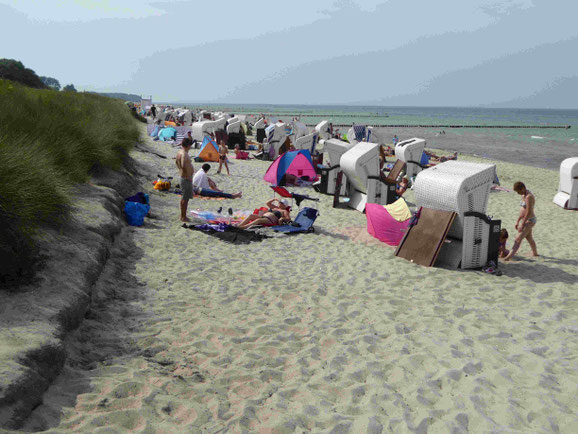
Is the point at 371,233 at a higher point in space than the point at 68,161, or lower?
lower

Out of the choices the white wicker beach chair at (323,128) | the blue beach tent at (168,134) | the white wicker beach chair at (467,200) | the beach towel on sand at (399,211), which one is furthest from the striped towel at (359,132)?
the white wicker beach chair at (467,200)

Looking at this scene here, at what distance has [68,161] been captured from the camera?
25.9 feet

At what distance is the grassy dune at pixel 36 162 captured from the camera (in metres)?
4.24

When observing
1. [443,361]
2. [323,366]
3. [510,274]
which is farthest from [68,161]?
[510,274]

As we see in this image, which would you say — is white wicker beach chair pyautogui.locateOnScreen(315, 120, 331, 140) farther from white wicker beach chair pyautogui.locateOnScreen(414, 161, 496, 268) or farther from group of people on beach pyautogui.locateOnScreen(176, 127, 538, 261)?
white wicker beach chair pyautogui.locateOnScreen(414, 161, 496, 268)

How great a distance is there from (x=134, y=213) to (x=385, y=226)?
4.62 metres

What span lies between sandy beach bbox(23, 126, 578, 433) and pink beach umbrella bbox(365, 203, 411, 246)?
0.60 metres

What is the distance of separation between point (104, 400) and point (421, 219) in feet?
18.0

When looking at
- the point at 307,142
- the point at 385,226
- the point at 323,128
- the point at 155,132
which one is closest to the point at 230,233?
the point at 385,226

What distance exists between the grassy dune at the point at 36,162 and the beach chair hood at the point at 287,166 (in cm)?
359

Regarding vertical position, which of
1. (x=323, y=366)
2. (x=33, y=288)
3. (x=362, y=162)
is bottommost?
(x=323, y=366)

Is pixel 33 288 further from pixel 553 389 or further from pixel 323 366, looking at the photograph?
pixel 553 389

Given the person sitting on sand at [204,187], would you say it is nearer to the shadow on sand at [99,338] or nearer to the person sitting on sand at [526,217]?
the shadow on sand at [99,338]

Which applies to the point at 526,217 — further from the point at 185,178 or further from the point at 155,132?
the point at 155,132
